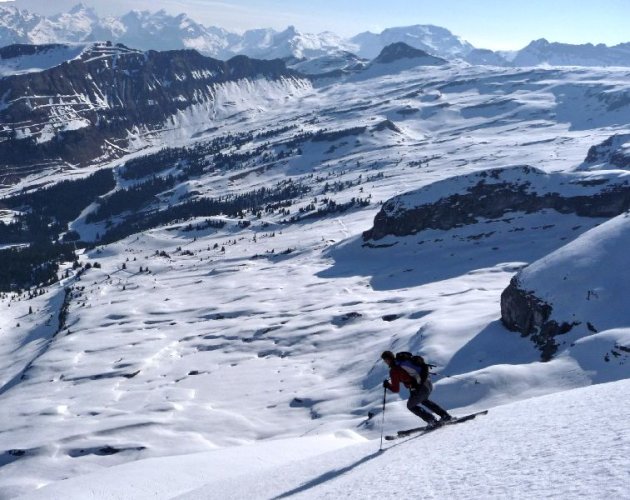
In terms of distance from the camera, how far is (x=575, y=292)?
2116 inches

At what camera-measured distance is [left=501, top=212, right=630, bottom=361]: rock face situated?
5016 cm

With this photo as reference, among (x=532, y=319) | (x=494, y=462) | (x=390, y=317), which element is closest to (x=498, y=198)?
(x=390, y=317)

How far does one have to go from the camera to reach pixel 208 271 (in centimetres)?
16562

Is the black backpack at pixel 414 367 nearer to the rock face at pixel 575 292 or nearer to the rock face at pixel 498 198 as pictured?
the rock face at pixel 575 292

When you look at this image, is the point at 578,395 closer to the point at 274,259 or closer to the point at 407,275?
the point at 407,275

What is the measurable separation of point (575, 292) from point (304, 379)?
37374mm

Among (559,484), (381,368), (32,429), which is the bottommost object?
(32,429)

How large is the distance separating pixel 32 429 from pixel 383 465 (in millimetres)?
73784

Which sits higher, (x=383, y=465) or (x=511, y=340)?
(x=383, y=465)

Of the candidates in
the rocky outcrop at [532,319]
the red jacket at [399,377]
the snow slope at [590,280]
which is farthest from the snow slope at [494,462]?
the rocky outcrop at [532,319]

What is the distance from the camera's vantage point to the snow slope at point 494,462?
34.2ft

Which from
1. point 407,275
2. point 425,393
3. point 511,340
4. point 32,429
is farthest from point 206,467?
point 407,275

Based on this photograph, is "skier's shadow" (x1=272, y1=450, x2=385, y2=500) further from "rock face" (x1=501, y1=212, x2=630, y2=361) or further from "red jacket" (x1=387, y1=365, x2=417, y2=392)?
"rock face" (x1=501, y1=212, x2=630, y2=361)

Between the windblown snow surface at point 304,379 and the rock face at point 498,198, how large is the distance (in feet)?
11.3
